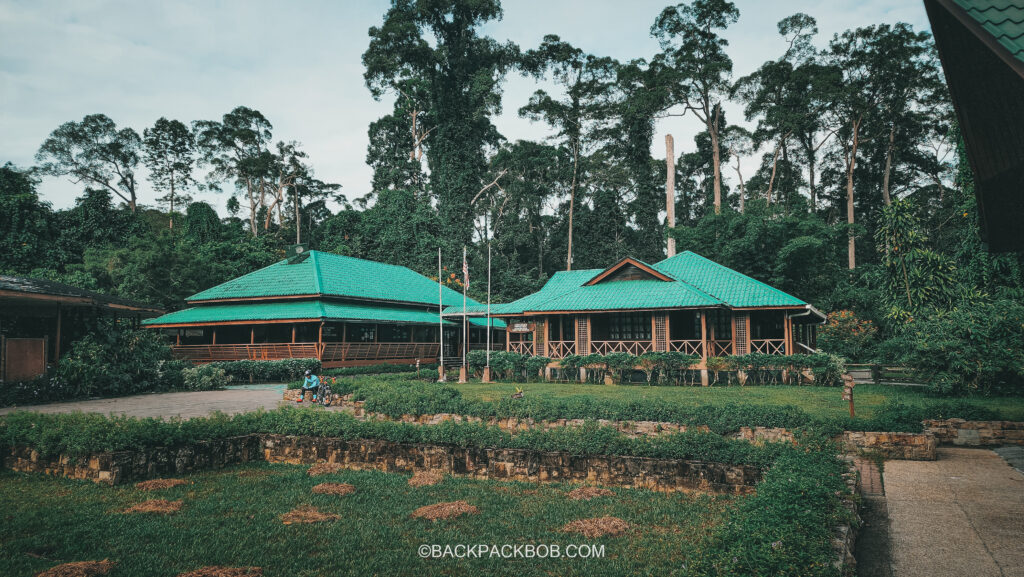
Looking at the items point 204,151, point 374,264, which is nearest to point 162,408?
point 374,264

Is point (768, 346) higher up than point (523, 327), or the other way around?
point (523, 327)

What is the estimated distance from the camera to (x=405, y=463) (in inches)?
324

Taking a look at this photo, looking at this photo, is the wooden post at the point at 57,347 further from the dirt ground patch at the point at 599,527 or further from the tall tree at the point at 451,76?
the tall tree at the point at 451,76

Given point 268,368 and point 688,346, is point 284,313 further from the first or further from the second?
point 688,346

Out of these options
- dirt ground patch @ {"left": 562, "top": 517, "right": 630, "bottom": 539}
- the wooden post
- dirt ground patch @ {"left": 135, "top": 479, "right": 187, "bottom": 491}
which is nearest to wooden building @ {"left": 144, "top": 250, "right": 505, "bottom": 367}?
the wooden post

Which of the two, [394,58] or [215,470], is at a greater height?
[394,58]

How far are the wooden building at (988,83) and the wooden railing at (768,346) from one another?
16343mm

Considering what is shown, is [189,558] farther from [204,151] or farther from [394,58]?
[204,151]

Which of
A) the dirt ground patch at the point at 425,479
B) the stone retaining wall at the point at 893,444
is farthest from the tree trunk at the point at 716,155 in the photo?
the dirt ground patch at the point at 425,479

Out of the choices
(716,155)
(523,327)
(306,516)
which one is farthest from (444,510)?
(716,155)

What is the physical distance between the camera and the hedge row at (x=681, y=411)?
→ 8.88 meters

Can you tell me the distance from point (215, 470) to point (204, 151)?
52.9 m

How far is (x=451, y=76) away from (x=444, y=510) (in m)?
48.3

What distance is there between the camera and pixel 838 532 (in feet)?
14.7
